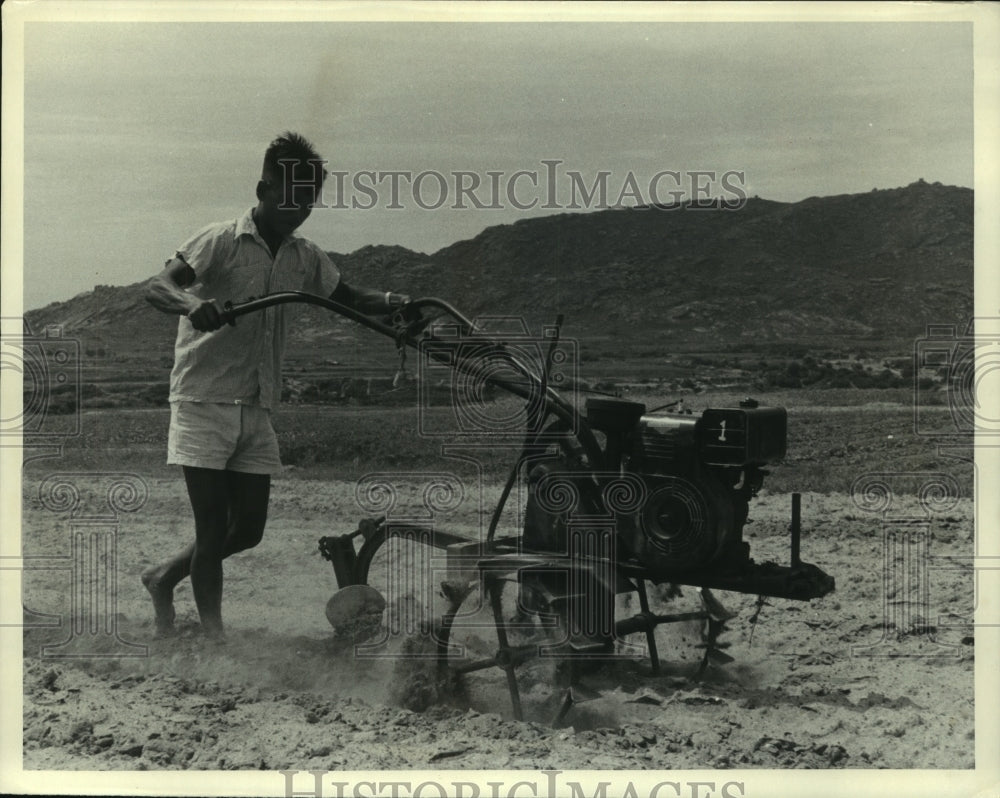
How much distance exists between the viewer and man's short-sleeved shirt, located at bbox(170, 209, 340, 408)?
456 centimetres

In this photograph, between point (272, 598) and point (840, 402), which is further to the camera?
point (840, 402)

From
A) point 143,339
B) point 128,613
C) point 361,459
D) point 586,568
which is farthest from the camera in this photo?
point 361,459

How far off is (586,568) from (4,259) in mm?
2987

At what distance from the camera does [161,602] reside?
4863 mm

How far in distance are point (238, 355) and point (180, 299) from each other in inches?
19.9

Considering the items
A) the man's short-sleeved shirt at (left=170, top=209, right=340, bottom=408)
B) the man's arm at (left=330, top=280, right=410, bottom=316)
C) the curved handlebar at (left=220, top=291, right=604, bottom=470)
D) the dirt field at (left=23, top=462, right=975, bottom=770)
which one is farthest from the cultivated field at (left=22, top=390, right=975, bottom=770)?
the man's arm at (left=330, top=280, right=410, bottom=316)

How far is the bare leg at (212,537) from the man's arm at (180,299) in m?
0.79

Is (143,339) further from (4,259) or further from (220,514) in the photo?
(220,514)

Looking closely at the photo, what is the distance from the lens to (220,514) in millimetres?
4711

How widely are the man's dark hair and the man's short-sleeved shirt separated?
0.24 meters

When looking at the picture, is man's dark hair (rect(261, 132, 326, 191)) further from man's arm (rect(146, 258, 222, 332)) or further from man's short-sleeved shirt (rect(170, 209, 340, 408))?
man's arm (rect(146, 258, 222, 332))

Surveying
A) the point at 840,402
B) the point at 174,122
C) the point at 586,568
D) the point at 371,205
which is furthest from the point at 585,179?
the point at 840,402

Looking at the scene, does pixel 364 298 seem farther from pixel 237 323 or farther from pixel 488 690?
pixel 488 690

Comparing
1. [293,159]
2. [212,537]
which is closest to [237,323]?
[293,159]
